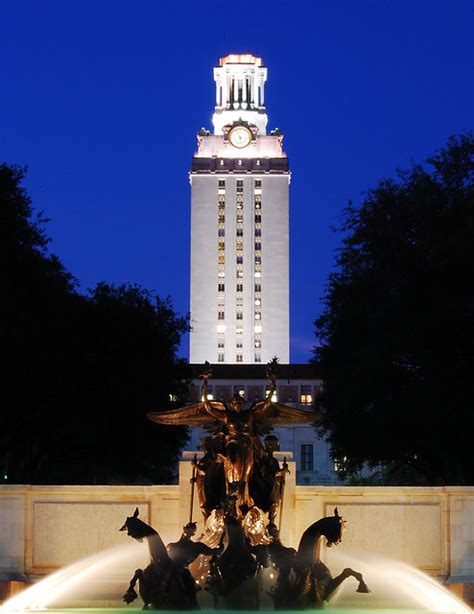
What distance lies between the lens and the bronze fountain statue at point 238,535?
21156mm

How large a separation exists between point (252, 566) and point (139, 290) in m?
40.5

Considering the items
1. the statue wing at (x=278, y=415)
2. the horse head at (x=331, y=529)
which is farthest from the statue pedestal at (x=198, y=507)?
the horse head at (x=331, y=529)

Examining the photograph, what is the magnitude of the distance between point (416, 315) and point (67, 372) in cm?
1285

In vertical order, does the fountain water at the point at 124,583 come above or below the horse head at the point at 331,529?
below

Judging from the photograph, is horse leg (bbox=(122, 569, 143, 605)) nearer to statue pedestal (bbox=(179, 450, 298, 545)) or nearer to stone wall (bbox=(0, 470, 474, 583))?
statue pedestal (bbox=(179, 450, 298, 545))

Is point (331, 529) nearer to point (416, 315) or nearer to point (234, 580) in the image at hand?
point (234, 580)

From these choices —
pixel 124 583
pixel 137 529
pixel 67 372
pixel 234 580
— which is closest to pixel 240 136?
pixel 67 372

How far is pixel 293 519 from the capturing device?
24.8 metres

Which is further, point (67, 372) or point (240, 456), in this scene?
point (67, 372)

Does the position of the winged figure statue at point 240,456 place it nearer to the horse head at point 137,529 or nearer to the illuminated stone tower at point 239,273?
the horse head at point 137,529

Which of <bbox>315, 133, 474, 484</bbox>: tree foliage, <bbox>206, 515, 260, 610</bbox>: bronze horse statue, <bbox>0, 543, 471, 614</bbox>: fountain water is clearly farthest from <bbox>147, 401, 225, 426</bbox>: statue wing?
<bbox>315, 133, 474, 484</bbox>: tree foliage

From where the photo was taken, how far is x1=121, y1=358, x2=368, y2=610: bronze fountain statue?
21156mm

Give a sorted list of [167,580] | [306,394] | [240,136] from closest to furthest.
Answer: [167,580]
[306,394]
[240,136]

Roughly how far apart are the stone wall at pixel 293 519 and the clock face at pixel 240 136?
160798mm
